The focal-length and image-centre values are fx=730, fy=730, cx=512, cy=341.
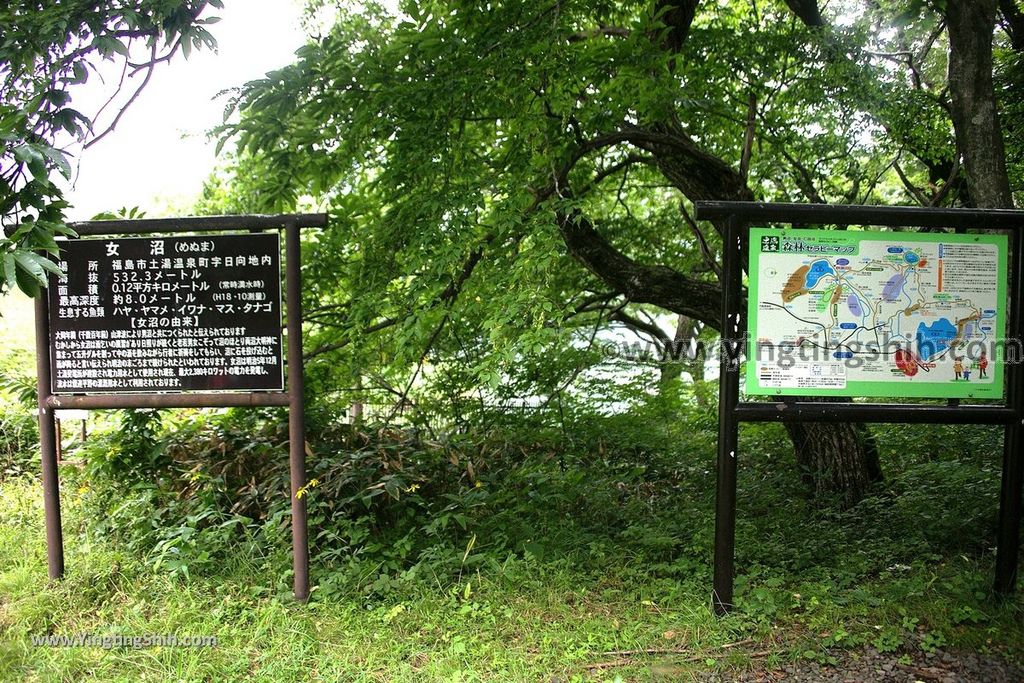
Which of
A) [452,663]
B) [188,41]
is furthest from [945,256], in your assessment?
[188,41]

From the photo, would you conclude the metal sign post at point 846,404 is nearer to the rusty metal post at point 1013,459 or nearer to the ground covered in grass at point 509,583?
the rusty metal post at point 1013,459

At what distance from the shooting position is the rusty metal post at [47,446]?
15.4 ft

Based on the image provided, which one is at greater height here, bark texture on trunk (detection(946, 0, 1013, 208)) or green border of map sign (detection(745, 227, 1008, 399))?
bark texture on trunk (detection(946, 0, 1013, 208))

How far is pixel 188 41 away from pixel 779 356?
146 inches

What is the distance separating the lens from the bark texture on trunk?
502 cm

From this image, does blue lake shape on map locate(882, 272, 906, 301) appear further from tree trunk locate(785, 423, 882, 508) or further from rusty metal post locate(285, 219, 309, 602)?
rusty metal post locate(285, 219, 309, 602)

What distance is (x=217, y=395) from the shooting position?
457 centimetres

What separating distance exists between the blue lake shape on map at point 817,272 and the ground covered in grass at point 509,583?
185 centimetres

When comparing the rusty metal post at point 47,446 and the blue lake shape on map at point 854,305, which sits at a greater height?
the blue lake shape on map at point 854,305

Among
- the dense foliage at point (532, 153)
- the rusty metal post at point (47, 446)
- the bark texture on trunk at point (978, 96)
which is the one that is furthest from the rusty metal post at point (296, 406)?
the bark texture on trunk at point (978, 96)

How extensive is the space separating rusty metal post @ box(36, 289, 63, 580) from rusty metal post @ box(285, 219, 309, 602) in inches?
61.0

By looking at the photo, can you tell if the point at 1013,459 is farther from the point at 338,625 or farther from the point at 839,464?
the point at 338,625

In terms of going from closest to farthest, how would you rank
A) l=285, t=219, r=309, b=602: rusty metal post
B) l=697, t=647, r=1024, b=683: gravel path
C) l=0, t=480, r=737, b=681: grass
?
l=697, t=647, r=1024, b=683: gravel path
l=0, t=480, r=737, b=681: grass
l=285, t=219, r=309, b=602: rusty metal post

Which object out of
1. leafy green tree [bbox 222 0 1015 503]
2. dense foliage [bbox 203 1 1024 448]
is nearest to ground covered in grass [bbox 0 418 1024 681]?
A: leafy green tree [bbox 222 0 1015 503]
